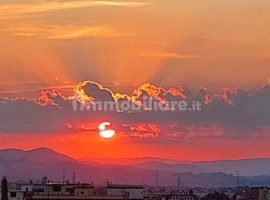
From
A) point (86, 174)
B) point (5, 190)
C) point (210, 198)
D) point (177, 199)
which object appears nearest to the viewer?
point (5, 190)

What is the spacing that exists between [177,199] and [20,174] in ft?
347

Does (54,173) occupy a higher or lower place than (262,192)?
higher

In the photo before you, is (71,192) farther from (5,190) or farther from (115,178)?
(115,178)

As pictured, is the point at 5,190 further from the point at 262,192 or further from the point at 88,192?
the point at 262,192

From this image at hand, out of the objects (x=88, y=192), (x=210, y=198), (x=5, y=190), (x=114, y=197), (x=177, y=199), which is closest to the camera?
(x=114, y=197)

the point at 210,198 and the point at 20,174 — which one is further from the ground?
the point at 20,174

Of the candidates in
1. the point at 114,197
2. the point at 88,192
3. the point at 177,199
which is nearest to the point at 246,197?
the point at 177,199

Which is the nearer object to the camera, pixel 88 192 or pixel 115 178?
pixel 88 192

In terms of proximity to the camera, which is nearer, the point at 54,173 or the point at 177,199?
the point at 177,199

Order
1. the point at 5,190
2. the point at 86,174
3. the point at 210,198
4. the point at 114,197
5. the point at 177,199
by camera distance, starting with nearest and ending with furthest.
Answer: the point at 114,197
the point at 5,190
the point at 177,199
the point at 210,198
the point at 86,174

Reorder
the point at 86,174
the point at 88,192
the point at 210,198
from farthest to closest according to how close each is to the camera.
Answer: the point at 86,174 < the point at 210,198 < the point at 88,192

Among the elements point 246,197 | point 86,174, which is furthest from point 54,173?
point 246,197

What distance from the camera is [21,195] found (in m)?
52.5

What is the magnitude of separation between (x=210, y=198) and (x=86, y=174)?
89.5m
